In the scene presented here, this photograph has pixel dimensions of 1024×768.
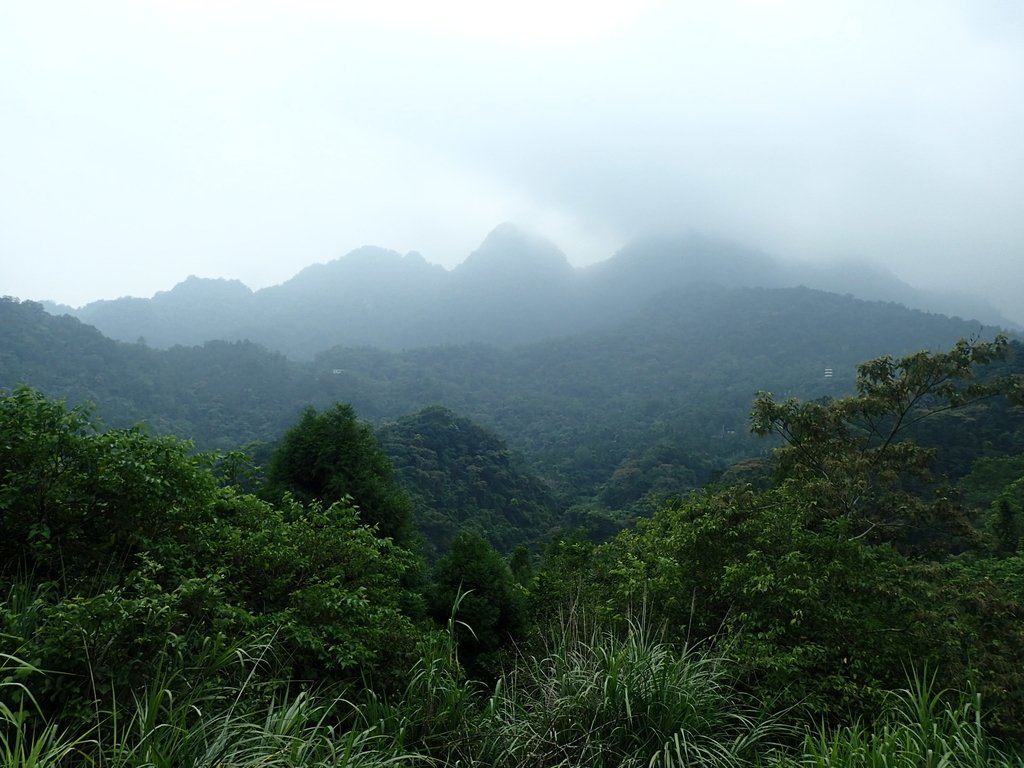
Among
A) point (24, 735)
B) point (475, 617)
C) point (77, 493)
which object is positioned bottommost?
point (475, 617)

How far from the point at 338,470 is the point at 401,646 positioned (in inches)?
316

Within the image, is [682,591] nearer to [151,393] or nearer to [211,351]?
[151,393]

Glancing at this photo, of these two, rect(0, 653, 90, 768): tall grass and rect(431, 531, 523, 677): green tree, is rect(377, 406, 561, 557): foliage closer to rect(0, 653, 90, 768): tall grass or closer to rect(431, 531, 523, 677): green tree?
rect(431, 531, 523, 677): green tree

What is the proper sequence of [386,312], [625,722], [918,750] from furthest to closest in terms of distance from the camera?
[386,312] < [625,722] < [918,750]

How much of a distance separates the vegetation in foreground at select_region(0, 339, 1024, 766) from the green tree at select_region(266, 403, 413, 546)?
268cm

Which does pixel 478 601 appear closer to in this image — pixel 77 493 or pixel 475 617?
pixel 475 617

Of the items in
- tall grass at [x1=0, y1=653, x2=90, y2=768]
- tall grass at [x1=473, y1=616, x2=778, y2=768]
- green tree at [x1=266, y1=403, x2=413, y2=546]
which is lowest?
green tree at [x1=266, y1=403, x2=413, y2=546]

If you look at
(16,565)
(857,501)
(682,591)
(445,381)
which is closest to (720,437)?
(445,381)

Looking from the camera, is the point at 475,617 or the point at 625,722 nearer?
the point at 625,722

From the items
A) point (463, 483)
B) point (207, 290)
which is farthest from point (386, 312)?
point (463, 483)

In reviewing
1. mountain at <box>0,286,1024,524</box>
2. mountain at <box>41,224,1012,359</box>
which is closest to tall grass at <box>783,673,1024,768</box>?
mountain at <box>0,286,1024,524</box>

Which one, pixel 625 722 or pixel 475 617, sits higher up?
pixel 625 722

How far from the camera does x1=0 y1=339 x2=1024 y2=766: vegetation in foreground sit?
121 inches

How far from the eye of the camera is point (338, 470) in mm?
13367
